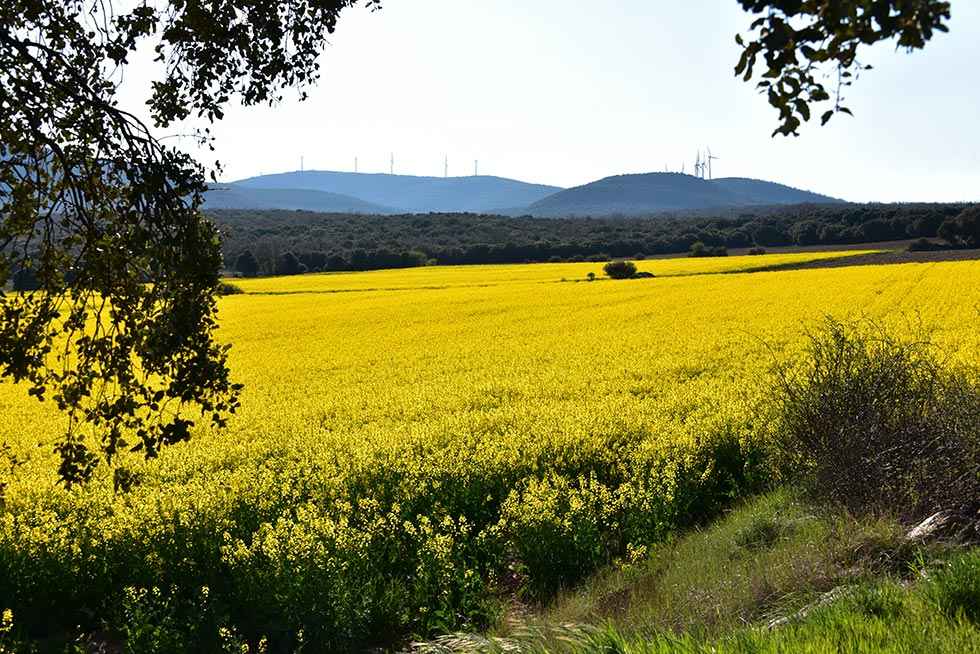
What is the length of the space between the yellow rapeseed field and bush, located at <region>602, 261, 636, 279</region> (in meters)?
33.7

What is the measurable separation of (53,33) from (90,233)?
136 centimetres

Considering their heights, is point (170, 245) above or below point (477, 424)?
above

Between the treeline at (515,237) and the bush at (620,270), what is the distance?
921 inches

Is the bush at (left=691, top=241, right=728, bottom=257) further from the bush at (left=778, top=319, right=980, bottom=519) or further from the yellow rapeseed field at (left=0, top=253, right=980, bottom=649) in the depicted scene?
the bush at (left=778, top=319, right=980, bottom=519)

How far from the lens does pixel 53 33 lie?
17.8 ft

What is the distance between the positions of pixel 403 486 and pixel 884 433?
18.1 feet

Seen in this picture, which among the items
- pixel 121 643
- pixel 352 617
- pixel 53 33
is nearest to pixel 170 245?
pixel 53 33

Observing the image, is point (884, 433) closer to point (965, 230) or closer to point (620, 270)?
point (620, 270)

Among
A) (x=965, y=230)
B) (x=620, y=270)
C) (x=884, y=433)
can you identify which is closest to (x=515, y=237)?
(x=620, y=270)

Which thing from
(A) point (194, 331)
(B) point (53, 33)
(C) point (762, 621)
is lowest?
(C) point (762, 621)

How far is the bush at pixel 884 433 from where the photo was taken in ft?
22.6

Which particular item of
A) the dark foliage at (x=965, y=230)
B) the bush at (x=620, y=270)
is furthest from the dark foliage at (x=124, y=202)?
the dark foliage at (x=965, y=230)

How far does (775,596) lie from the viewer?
561 centimetres

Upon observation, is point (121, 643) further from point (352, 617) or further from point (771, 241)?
point (771, 241)
